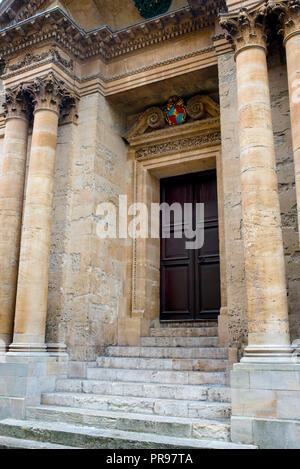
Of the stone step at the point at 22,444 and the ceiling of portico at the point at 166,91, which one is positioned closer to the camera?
the stone step at the point at 22,444

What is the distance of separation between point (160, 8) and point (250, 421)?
7.45 meters

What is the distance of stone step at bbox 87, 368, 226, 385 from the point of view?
20.0 feet

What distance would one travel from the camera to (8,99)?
327 inches

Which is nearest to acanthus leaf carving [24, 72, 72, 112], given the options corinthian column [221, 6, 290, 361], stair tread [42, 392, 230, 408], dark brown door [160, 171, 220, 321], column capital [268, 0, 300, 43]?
dark brown door [160, 171, 220, 321]

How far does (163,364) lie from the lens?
677 centimetres

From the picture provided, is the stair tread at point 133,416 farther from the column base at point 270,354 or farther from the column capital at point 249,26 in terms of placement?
the column capital at point 249,26

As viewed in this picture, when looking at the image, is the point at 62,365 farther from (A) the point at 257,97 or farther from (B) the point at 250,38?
(B) the point at 250,38

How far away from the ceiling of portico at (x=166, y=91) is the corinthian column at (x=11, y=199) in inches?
71.1

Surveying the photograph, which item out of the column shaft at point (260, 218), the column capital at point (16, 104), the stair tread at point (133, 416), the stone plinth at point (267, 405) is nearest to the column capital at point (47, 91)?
the column capital at point (16, 104)

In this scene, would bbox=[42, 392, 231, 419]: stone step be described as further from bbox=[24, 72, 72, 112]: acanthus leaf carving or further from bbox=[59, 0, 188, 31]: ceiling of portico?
bbox=[59, 0, 188, 31]: ceiling of portico

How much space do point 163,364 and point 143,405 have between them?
109 cm

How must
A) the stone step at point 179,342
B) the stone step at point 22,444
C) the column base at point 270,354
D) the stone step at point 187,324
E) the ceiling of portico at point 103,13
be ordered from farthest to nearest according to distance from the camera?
the ceiling of portico at point 103,13, the stone step at point 187,324, the stone step at point 179,342, the stone step at point 22,444, the column base at point 270,354

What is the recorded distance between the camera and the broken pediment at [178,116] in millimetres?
8328

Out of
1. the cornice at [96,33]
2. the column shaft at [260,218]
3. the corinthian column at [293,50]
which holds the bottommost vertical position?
the column shaft at [260,218]
